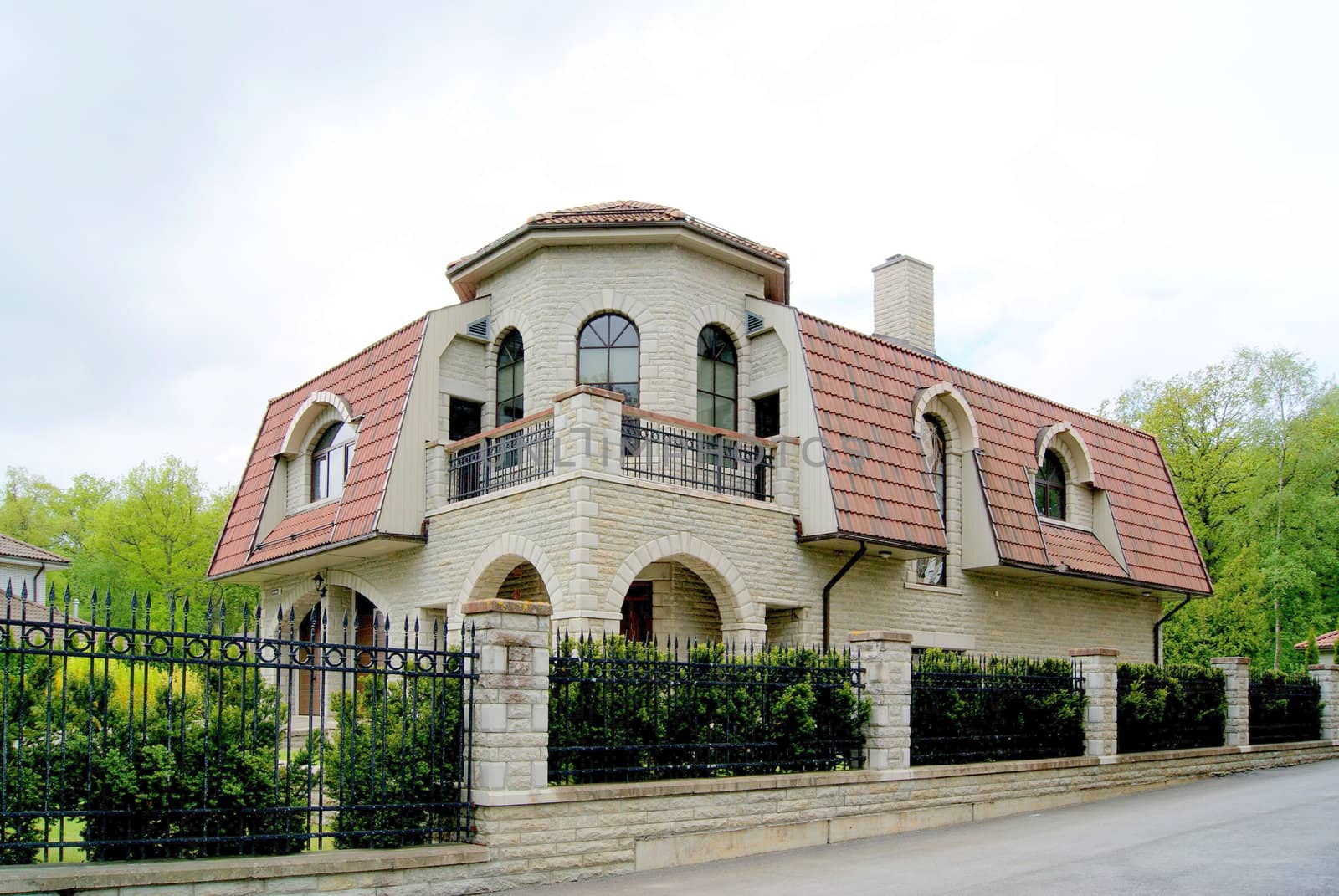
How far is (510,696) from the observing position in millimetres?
9328

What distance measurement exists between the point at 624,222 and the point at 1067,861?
10442mm

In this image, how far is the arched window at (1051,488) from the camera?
871 inches

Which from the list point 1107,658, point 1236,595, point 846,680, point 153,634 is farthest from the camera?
point 1236,595

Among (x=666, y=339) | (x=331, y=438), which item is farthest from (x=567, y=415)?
(x=331, y=438)

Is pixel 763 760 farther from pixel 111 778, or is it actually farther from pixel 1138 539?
pixel 1138 539

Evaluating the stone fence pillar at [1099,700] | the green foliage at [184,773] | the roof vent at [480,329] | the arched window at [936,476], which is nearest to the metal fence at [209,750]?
the green foliage at [184,773]

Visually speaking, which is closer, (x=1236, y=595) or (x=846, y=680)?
(x=846, y=680)

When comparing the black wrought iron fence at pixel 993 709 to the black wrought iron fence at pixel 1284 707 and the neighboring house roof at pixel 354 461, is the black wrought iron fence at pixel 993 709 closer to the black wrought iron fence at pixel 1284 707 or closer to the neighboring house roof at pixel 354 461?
the black wrought iron fence at pixel 1284 707

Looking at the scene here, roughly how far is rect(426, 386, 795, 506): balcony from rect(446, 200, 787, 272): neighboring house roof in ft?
9.67

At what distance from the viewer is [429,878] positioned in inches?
343

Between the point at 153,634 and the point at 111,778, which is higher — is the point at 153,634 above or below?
above

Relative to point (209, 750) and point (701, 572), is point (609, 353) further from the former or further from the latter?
point (209, 750)

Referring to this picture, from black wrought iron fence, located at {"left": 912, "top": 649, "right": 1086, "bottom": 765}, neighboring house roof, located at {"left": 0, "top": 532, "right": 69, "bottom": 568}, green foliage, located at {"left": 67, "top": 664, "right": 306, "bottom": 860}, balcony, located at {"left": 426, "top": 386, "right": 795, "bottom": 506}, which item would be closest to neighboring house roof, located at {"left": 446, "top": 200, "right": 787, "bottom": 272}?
balcony, located at {"left": 426, "top": 386, "right": 795, "bottom": 506}

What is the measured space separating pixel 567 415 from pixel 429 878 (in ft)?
21.2
